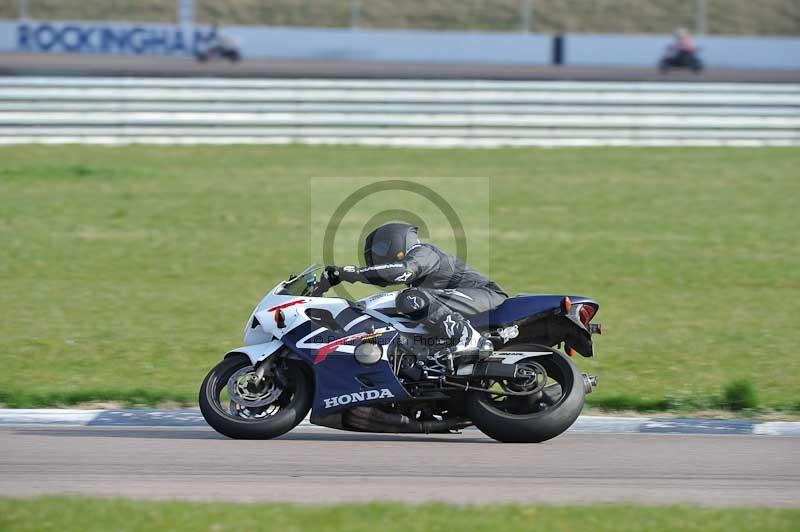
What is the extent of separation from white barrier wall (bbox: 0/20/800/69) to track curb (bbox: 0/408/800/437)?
30958mm

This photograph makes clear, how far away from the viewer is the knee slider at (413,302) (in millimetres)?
6773

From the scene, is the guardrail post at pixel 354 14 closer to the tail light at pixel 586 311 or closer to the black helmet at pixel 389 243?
the black helmet at pixel 389 243

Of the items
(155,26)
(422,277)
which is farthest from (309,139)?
(155,26)

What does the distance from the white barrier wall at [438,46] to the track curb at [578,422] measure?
30958 mm

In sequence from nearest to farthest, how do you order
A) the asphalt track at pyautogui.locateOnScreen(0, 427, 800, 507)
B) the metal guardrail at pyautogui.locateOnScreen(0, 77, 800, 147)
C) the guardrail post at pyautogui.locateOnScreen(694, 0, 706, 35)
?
the asphalt track at pyautogui.locateOnScreen(0, 427, 800, 507)
the metal guardrail at pyautogui.locateOnScreen(0, 77, 800, 147)
the guardrail post at pyautogui.locateOnScreen(694, 0, 706, 35)

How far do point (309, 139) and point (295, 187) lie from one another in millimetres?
3184

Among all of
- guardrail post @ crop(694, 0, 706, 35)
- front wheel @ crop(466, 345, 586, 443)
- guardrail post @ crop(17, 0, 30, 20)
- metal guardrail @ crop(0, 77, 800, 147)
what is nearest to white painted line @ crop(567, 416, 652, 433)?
front wheel @ crop(466, 345, 586, 443)

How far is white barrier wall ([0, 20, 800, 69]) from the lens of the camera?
37.8 metres

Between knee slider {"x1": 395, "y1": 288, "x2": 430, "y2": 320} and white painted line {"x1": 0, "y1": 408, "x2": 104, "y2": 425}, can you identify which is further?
white painted line {"x1": 0, "y1": 408, "x2": 104, "y2": 425}

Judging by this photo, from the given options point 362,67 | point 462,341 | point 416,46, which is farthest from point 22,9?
point 462,341

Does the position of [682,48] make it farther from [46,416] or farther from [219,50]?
[46,416]

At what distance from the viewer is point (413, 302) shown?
6773 mm

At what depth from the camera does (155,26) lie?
3778cm

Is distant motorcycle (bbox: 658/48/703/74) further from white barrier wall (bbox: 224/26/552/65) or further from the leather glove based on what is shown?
the leather glove
